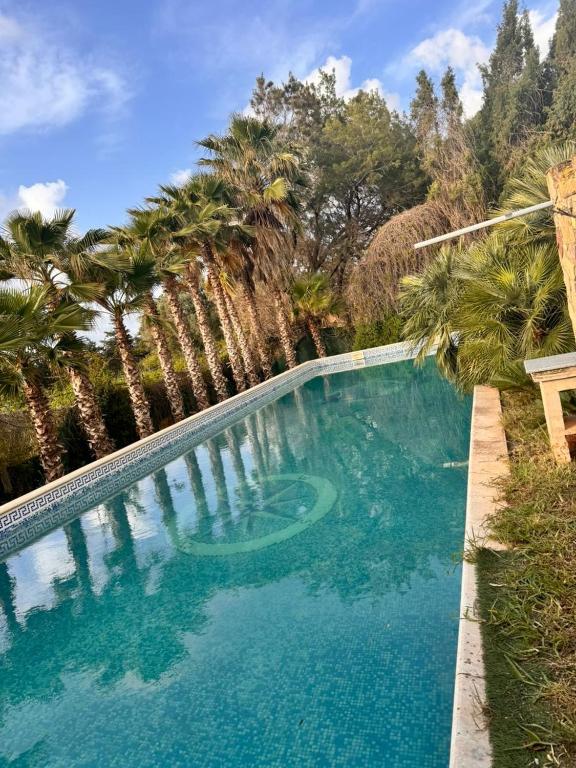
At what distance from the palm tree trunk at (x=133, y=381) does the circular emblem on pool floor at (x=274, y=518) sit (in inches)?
214

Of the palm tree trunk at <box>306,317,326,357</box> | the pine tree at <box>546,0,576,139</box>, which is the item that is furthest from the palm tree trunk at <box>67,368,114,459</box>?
the pine tree at <box>546,0,576,139</box>

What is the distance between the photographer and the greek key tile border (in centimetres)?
793

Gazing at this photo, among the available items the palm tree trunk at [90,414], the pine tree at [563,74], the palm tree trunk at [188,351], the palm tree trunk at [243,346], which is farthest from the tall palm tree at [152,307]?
the pine tree at [563,74]

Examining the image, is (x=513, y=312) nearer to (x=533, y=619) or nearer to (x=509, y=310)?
(x=509, y=310)

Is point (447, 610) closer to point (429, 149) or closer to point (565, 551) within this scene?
point (565, 551)

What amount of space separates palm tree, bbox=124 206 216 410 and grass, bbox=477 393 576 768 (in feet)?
33.7

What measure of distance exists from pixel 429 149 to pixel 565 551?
2144 centimetres

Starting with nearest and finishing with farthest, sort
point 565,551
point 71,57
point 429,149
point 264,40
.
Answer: point 565,551 → point 71,57 → point 264,40 → point 429,149

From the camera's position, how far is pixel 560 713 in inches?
78.3

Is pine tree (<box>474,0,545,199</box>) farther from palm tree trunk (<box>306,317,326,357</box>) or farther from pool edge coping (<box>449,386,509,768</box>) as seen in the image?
pool edge coping (<box>449,386,509,768</box>)

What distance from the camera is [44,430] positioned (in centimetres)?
923

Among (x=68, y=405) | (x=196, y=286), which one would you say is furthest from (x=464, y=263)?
(x=196, y=286)

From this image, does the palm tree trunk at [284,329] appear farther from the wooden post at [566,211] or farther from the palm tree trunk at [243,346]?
the wooden post at [566,211]

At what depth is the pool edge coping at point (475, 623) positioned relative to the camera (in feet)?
6.40
